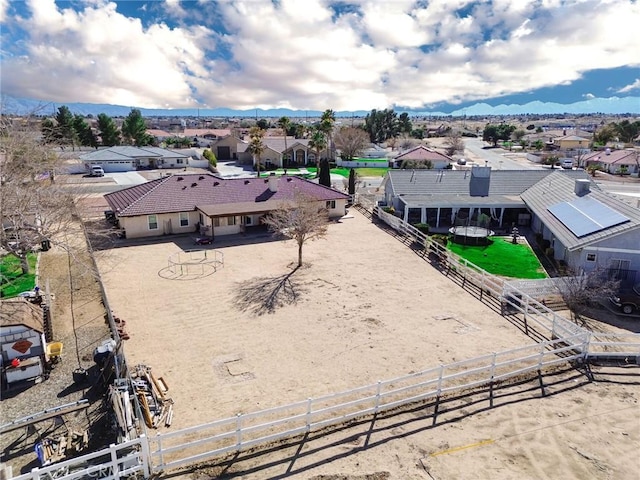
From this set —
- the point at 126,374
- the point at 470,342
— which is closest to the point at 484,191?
the point at 470,342

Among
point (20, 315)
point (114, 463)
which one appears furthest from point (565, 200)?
point (20, 315)

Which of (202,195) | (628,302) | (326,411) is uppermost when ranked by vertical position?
(202,195)

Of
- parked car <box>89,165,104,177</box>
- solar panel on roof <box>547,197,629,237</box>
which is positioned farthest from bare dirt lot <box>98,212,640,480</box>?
parked car <box>89,165,104,177</box>

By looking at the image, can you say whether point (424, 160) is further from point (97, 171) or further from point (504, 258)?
point (97, 171)

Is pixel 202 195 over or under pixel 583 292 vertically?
over

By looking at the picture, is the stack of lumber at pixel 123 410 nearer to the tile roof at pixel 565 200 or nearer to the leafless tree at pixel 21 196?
the leafless tree at pixel 21 196
